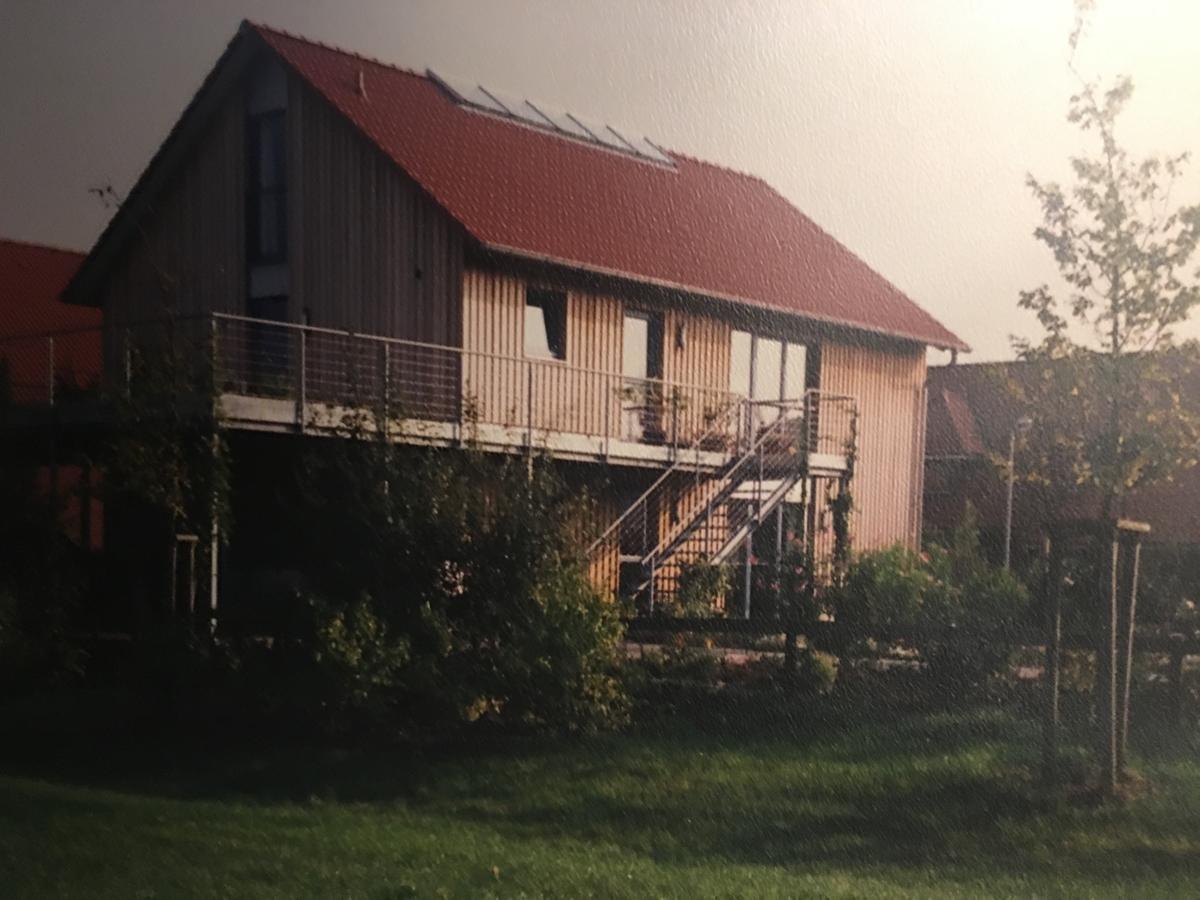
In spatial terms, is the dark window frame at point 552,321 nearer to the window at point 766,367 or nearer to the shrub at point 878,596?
the window at point 766,367

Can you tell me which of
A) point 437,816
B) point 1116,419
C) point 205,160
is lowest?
point 437,816

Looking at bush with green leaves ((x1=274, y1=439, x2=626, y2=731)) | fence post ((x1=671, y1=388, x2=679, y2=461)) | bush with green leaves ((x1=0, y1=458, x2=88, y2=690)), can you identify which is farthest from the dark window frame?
bush with green leaves ((x1=0, y1=458, x2=88, y2=690))

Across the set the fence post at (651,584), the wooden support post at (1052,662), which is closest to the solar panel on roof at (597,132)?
the wooden support post at (1052,662)

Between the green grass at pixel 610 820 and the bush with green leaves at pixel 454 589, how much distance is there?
0.37m

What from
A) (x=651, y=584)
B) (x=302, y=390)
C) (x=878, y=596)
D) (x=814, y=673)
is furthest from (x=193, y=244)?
(x=878, y=596)

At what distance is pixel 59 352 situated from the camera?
10.1 m

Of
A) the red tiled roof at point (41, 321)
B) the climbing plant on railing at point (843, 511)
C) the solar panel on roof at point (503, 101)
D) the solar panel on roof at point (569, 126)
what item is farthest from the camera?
the climbing plant on railing at point (843, 511)

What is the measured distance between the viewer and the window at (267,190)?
9641mm

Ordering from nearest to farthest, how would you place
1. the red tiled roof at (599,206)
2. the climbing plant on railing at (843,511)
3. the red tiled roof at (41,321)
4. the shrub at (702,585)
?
the red tiled roof at (41,321), the red tiled roof at (599,206), the climbing plant on railing at (843,511), the shrub at (702,585)

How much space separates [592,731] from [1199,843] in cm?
331

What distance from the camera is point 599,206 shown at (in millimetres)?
10844

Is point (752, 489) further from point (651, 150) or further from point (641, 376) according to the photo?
point (651, 150)

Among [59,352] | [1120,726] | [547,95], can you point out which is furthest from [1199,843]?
[59,352]

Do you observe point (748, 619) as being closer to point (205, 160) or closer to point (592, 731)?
point (592, 731)
